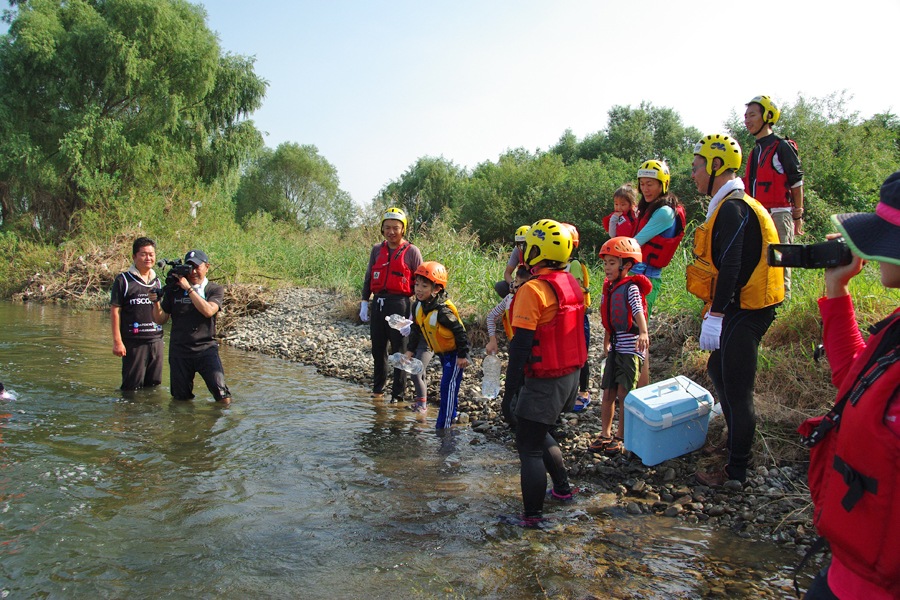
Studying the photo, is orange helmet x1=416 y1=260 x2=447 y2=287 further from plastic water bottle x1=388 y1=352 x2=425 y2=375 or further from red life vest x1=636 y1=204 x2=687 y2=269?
red life vest x1=636 y1=204 x2=687 y2=269

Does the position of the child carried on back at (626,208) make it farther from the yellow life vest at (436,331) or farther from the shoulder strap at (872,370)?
the shoulder strap at (872,370)

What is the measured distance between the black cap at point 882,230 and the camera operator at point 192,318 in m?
5.64

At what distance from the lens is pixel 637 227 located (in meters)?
5.43

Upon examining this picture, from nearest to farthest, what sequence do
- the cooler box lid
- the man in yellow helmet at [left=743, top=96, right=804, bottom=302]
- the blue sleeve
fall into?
the cooler box lid, the blue sleeve, the man in yellow helmet at [left=743, top=96, right=804, bottom=302]

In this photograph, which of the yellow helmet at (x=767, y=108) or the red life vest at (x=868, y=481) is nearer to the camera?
the red life vest at (x=868, y=481)

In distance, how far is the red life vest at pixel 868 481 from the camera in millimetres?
1454

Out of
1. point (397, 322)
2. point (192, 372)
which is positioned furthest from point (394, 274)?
point (192, 372)

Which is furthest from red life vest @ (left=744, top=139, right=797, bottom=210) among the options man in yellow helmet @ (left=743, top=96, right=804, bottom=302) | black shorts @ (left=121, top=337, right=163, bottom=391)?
black shorts @ (left=121, top=337, right=163, bottom=391)

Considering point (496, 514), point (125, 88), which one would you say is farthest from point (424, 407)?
point (125, 88)

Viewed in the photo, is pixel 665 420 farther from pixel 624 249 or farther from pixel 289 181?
pixel 289 181

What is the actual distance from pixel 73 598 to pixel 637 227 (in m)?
5.13

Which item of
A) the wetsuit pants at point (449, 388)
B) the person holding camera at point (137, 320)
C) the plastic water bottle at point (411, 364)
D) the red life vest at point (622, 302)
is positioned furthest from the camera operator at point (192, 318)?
the red life vest at point (622, 302)

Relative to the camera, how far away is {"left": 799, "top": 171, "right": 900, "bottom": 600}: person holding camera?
1.46m

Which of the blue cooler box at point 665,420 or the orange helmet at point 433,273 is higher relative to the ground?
the orange helmet at point 433,273
